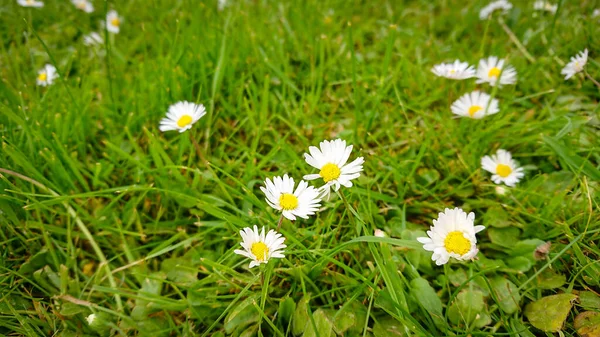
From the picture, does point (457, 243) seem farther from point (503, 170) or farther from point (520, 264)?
point (503, 170)

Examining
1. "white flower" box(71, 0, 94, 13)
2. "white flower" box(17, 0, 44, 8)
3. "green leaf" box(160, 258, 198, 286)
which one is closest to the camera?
"green leaf" box(160, 258, 198, 286)

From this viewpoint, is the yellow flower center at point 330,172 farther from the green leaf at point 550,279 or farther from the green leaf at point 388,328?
the green leaf at point 550,279

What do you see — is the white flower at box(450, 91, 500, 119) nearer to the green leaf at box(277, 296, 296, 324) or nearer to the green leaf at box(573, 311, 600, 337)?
the green leaf at box(573, 311, 600, 337)

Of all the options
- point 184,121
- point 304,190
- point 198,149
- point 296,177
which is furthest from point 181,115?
point 304,190

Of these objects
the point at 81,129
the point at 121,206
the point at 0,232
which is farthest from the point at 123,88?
the point at 0,232

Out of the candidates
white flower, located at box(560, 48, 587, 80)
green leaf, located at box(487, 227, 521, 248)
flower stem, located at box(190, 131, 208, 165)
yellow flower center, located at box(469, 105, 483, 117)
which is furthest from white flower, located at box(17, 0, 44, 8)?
white flower, located at box(560, 48, 587, 80)

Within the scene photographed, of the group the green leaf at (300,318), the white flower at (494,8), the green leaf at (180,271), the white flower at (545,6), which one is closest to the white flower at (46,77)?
the green leaf at (180,271)
